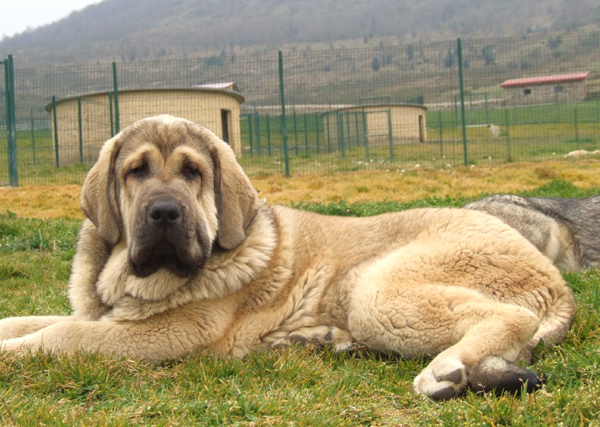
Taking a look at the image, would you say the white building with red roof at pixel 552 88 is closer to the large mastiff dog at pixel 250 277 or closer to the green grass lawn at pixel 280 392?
the large mastiff dog at pixel 250 277

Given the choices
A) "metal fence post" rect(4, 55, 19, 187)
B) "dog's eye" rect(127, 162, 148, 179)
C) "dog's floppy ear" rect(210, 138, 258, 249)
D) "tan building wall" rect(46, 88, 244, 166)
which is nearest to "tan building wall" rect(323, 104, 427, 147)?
"tan building wall" rect(46, 88, 244, 166)

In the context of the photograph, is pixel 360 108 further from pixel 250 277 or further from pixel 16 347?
pixel 16 347

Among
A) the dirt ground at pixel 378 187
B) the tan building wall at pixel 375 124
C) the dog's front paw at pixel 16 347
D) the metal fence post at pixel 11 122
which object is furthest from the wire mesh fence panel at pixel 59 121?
the dog's front paw at pixel 16 347

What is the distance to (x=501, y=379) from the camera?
8.96 ft

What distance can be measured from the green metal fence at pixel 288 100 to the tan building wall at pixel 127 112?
5 centimetres

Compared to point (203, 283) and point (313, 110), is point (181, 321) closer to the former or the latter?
point (203, 283)

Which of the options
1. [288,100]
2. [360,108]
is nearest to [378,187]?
[288,100]

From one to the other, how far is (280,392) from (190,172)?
1.39m

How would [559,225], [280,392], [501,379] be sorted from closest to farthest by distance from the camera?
[501,379] → [280,392] → [559,225]

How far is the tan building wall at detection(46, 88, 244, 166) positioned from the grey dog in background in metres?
12.1

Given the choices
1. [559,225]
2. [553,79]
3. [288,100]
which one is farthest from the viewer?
[553,79]

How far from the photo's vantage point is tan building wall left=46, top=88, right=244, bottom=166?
1869 centimetres

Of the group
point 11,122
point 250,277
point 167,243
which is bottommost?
point 250,277

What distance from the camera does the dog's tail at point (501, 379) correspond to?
2723mm
